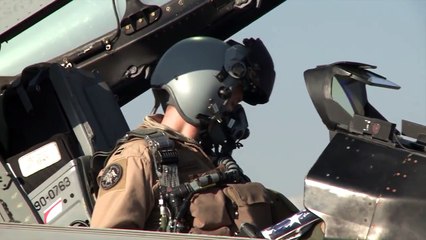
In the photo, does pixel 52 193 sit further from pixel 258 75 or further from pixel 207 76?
pixel 258 75

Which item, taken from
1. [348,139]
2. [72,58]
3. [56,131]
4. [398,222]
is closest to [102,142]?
[56,131]

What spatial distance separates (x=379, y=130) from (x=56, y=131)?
5.50 ft

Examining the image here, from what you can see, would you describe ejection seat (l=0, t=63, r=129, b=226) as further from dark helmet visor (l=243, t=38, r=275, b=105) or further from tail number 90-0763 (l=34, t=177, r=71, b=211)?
dark helmet visor (l=243, t=38, r=275, b=105)

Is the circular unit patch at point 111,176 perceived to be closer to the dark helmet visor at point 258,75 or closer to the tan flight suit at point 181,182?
the tan flight suit at point 181,182

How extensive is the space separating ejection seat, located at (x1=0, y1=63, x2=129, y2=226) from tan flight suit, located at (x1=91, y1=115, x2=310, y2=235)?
35 cm

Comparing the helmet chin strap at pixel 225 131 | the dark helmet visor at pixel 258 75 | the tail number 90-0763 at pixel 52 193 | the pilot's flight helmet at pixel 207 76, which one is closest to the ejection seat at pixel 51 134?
the tail number 90-0763 at pixel 52 193

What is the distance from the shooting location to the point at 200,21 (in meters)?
4.98

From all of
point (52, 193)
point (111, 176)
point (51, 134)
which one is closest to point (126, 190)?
point (111, 176)

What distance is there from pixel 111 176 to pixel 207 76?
637mm

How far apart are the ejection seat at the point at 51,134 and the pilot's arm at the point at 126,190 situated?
37 centimetres

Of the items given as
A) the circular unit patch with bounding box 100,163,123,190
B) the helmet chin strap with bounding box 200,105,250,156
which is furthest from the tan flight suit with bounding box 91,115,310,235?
the helmet chin strap with bounding box 200,105,250,156

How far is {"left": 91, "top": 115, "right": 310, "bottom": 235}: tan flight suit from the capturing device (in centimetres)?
393

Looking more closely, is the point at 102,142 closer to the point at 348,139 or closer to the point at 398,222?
the point at 348,139

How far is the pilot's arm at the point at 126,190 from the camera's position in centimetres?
389
